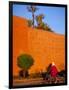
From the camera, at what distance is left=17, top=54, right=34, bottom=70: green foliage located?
212 cm

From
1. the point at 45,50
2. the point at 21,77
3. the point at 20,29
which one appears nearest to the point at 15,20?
the point at 20,29

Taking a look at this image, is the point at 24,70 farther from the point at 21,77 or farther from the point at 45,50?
the point at 45,50

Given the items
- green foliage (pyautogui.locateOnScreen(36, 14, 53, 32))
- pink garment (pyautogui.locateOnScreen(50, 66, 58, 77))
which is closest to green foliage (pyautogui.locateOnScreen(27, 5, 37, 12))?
green foliage (pyautogui.locateOnScreen(36, 14, 53, 32))

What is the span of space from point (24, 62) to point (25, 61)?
0.01 metres

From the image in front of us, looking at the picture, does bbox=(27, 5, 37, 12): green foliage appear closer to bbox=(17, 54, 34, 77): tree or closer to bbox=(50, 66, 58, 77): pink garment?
bbox=(17, 54, 34, 77): tree

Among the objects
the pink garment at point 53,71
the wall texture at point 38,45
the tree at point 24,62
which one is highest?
the wall texture at point 38,45

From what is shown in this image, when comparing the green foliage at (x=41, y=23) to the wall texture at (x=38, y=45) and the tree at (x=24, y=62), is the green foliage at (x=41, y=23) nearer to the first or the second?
the wall texture at (x=38, y=45)

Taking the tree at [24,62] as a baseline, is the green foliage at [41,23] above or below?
above

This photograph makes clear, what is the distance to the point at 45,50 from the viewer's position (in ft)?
7.21

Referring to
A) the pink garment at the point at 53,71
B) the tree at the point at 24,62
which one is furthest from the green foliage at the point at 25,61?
the pink garment at the point at 53,71

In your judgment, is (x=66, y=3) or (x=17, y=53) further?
(x=66, y=3)

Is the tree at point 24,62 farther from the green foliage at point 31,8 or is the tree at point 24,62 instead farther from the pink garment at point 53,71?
the green foliage at point 31,8

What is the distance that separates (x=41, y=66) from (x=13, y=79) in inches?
12.2

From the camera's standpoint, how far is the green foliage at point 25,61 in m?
2.12
